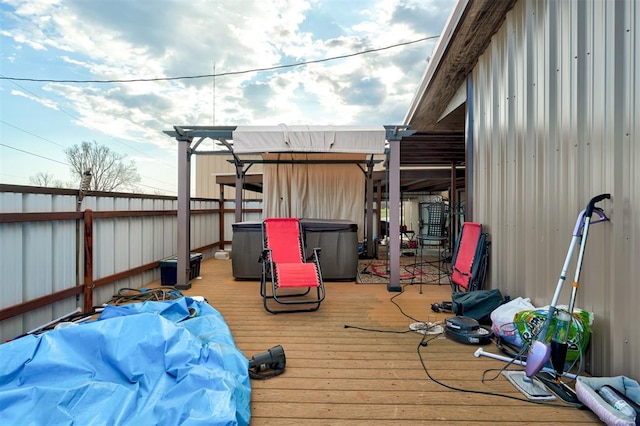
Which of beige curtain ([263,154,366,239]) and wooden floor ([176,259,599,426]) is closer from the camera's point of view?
wooden floor ([176,259,599,426])

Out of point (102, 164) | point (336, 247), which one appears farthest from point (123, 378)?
point (102, 164)

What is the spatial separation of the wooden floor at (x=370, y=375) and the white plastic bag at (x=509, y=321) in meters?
0.17

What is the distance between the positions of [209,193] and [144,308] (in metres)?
15.1

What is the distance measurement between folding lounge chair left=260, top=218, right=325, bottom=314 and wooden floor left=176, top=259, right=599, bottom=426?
0.30 metres

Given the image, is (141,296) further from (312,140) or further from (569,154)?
(569,154)

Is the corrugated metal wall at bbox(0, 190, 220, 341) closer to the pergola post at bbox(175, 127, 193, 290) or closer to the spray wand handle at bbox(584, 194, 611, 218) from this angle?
the pergola post at bbox(175, 127, 193, 290)

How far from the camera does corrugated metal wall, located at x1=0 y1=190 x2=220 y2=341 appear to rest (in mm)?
2600

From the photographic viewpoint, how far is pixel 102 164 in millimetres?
15438

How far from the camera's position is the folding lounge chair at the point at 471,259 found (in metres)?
3.85

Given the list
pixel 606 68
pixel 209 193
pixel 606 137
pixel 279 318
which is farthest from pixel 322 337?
pixel 209 193

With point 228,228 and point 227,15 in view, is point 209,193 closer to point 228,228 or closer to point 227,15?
point 228,228

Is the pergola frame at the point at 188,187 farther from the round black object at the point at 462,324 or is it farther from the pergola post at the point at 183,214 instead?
the round black object at the point at 462,324

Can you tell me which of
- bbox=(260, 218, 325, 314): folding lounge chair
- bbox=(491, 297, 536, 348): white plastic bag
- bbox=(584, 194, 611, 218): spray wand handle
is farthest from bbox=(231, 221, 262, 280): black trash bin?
bbox=(584, 194, 611, 218): spray wand handle

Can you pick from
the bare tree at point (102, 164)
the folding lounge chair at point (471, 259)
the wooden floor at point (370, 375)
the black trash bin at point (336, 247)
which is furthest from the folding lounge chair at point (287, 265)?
the bare tree at point (102, 164)
